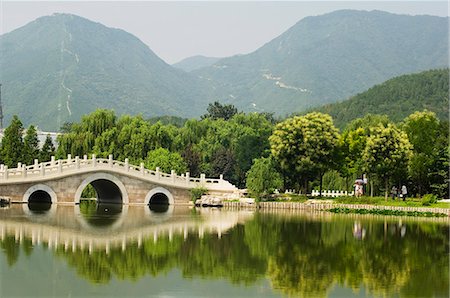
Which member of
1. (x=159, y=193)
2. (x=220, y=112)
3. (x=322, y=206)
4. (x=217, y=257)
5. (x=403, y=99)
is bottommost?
(x=217, y=257)

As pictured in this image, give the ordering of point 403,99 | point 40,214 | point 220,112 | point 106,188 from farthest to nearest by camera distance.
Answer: point 403,99 < point 220,112 < point 106,188 < point 40,214

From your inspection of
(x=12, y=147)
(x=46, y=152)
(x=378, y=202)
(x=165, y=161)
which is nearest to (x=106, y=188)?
(x=165, y=161)

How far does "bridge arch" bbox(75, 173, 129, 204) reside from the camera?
4178 cm

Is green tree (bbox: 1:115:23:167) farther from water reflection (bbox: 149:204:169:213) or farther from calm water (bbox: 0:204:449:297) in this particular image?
calm water (bbox: 0:204:449:297)

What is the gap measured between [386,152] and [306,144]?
4729 millimetres

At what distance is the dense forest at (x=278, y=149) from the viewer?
1743 inches

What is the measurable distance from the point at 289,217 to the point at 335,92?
141 meters

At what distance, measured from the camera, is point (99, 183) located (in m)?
47.0

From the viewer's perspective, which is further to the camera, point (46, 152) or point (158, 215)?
point (46, 152)

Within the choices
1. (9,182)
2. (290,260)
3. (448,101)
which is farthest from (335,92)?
(290,260)

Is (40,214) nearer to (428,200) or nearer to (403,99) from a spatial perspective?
(428,200)

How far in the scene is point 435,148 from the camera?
4591 centimetres

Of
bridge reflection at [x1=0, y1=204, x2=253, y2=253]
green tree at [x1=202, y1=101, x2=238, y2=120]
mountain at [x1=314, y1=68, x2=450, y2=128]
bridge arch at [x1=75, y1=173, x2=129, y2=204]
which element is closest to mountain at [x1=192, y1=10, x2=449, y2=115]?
mountain at [x1=314, y1=68, x2=450, y2=128]

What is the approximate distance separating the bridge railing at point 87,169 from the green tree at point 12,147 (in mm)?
5312
